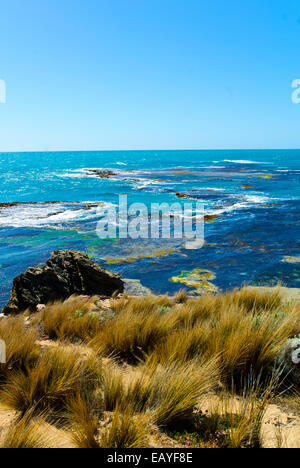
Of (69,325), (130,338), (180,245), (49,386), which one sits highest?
(49,386)

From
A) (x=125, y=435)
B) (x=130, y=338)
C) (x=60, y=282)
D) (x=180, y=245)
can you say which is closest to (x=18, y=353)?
(x=130, y=338)

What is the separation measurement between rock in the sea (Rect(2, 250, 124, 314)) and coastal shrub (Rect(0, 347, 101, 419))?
276 inches

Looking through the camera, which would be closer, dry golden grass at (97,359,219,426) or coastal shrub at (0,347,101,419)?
dry golden grass at (97,359,219,426)

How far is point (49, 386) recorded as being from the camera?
3.22 m

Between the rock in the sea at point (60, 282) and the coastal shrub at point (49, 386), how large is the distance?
23.0ft

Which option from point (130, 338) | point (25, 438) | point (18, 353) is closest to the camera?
point (25, 438)

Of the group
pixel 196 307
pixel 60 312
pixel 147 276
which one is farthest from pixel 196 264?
pixel 60 312

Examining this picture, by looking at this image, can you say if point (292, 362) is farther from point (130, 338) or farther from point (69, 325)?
point (69, 325)

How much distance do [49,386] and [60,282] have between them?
770 centimetres

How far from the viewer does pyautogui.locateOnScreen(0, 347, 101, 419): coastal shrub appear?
10.2 feet

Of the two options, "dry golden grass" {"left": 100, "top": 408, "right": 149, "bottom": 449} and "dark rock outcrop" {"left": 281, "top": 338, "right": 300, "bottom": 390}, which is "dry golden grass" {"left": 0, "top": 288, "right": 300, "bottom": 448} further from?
"dark rock outcrop" {"left": 281, "top": 338, "right": 300, "bottom": 390}

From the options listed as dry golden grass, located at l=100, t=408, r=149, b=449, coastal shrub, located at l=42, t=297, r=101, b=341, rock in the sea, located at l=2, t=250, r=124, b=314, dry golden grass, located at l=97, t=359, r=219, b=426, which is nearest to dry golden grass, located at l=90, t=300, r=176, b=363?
coastal shrub, located at l=42, t=297, r=101, b=341

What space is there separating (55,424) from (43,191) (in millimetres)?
47552
